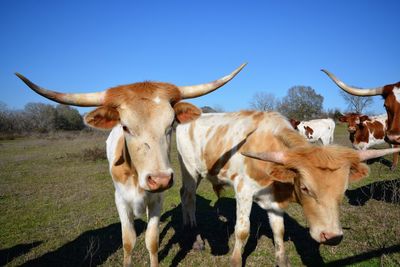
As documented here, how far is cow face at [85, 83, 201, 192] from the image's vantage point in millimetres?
2812

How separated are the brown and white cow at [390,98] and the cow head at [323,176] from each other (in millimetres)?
2281

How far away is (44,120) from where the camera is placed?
61375mm

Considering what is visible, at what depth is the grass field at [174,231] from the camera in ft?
15.8

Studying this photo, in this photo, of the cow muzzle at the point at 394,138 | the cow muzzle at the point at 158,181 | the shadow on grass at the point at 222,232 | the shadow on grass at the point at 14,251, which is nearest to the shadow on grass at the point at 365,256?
the shadow on grass at the point at 222,232

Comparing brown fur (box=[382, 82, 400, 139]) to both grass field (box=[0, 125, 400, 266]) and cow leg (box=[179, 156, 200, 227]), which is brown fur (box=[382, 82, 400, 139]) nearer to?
grass field (box=[0, 125, 400, 266])

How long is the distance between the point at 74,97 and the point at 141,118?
85 centimetres

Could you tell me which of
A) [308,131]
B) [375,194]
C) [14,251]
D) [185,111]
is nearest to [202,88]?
[185,111]

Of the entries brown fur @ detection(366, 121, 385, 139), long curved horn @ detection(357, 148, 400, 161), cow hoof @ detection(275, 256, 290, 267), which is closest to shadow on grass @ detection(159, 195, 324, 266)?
cow hoof @ detection(275, 256, 290, 267)

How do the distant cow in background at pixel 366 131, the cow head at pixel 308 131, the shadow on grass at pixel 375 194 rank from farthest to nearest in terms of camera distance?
1. the cow head at pixel 308 131
2. the distant cow in background at pixel 366 131
3. the shadow on grass at pixel 375 194

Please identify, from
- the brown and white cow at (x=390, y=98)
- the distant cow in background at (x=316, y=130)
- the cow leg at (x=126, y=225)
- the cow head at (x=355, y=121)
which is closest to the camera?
the cow leg at (x=126, y=225)

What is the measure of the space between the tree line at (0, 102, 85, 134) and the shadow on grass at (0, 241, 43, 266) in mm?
54489

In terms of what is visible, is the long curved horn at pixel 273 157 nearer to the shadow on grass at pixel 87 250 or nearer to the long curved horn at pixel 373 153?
the long curved horn at pixel 373 153

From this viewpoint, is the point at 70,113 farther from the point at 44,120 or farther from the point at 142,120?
the point at 142,120

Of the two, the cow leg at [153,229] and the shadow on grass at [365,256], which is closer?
the cow leg at [153,229]
